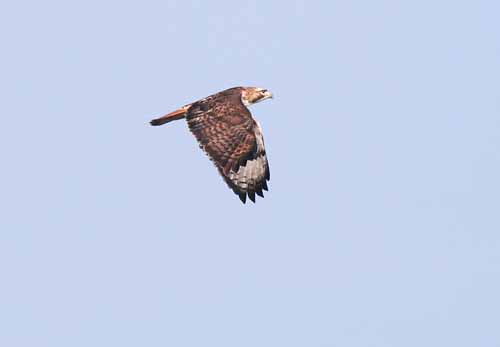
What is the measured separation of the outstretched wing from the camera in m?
37.2

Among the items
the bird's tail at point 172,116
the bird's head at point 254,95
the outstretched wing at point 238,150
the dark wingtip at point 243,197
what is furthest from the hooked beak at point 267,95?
the dark wingtip at point 243,197

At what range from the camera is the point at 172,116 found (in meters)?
39.2

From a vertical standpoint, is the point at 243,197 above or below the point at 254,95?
below

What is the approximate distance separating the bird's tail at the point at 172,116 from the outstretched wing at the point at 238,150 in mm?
1236

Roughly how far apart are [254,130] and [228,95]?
2167mm

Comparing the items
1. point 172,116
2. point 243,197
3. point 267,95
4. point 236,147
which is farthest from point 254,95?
point 243,197

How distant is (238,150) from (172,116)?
2.40 metres

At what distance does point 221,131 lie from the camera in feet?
123

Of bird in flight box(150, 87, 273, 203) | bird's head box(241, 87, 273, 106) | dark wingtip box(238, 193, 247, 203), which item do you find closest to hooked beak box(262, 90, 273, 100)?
bird's head box(241, 87, 273, 106)

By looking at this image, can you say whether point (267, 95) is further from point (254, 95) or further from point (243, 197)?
point (243, 197)

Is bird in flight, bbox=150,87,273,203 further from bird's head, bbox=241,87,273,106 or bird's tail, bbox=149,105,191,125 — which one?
bird's head, bbox=241,87,273,106

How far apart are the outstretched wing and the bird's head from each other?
2264 mm

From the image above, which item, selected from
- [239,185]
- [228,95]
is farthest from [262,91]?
[239,185]

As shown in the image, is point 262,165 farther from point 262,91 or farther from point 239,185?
point 262,91
